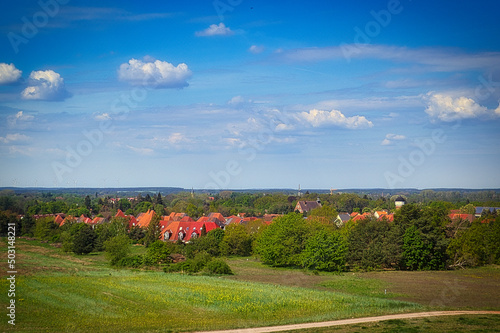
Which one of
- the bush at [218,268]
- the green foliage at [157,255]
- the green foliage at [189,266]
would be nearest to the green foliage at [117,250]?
the green foliage at [157,255]

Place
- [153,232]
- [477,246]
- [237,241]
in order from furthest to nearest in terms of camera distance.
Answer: [153,232]
[237,241]
[477,246]

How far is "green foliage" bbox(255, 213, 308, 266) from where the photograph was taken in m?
59.7

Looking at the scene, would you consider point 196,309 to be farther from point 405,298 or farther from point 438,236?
point 438,236

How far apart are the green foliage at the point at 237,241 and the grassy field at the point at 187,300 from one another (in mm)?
21658

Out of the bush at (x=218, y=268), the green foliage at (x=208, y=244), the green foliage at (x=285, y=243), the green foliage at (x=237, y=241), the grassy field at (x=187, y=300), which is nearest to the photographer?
the grassy field at (x=187, y=300)

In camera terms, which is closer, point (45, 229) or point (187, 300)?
point (187, 300)

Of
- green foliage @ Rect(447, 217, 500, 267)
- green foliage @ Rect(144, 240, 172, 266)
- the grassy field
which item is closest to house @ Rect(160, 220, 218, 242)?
green foliage @ Rect(144, 240, 172, 266)

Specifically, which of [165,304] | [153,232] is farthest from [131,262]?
[165,304]

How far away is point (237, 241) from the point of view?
71625 mm

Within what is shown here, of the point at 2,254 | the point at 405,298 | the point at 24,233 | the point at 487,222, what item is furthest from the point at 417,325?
the point at 24,233

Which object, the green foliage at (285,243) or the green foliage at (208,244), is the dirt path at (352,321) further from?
the green foliage at (208,244)

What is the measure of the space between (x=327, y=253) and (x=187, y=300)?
2521 centimetres

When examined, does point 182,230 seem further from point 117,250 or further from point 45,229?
point 45,229

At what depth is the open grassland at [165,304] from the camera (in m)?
25.8
